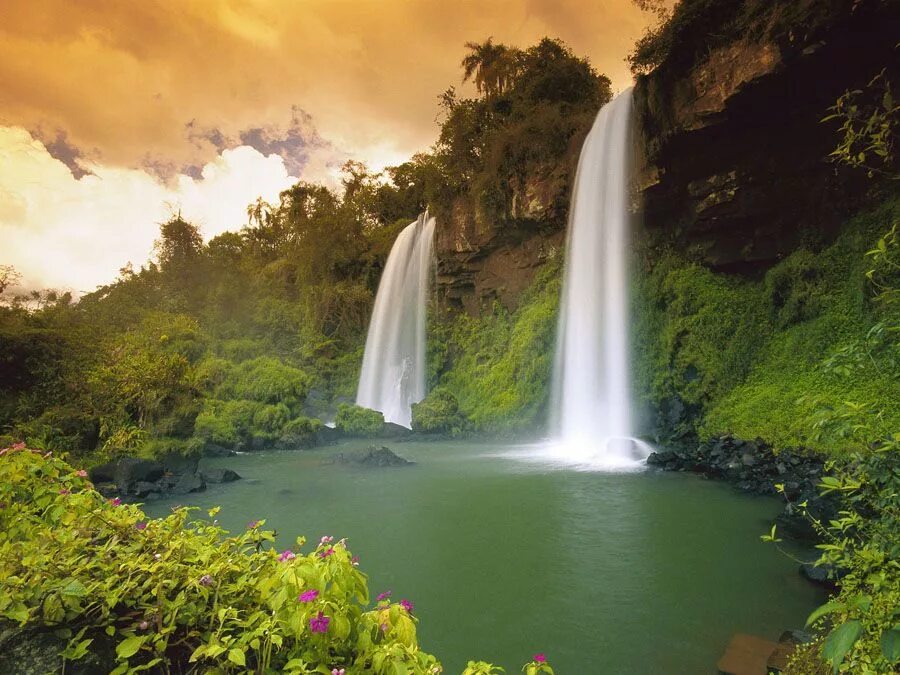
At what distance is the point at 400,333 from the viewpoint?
79.4ft

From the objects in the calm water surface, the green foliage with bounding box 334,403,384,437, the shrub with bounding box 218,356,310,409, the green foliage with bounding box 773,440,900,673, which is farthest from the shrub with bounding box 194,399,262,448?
the green foliage with bounding box 773,440,900,673

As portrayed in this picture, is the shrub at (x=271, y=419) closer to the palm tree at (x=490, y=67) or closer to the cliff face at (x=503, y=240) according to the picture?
the cliff face at (x=503, y=240)

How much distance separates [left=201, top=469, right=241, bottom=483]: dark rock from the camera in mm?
10016

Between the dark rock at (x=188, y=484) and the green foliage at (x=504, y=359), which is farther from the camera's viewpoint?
the green foliage at (x=504, y=359)

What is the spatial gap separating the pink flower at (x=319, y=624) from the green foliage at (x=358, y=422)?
15.7 meters

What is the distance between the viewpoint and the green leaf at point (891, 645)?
1.50m

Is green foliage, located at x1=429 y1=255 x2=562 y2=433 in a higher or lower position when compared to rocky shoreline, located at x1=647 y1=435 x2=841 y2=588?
higher

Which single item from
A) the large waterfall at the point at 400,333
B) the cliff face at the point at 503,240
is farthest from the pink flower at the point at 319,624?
the large waterfall at the point at 400,333

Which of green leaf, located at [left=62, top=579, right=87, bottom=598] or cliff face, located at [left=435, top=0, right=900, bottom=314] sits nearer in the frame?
green leaf, located at [left=62, top=579, right=87, bottom=598]

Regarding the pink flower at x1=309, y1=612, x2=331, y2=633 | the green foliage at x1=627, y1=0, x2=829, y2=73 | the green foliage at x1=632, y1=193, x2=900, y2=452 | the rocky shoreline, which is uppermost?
the green foliage at x1=627, y1=0, x2=829, y2=73

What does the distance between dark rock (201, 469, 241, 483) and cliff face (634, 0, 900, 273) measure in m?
13.8

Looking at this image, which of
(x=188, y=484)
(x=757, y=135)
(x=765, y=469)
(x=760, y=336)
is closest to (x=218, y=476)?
(x=188, y=484)

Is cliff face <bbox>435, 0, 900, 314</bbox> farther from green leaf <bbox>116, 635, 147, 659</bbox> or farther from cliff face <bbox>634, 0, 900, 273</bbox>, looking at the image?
green leaf <bbox>116, 635, 147, 659</bbox>

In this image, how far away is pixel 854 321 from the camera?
1120 cm
